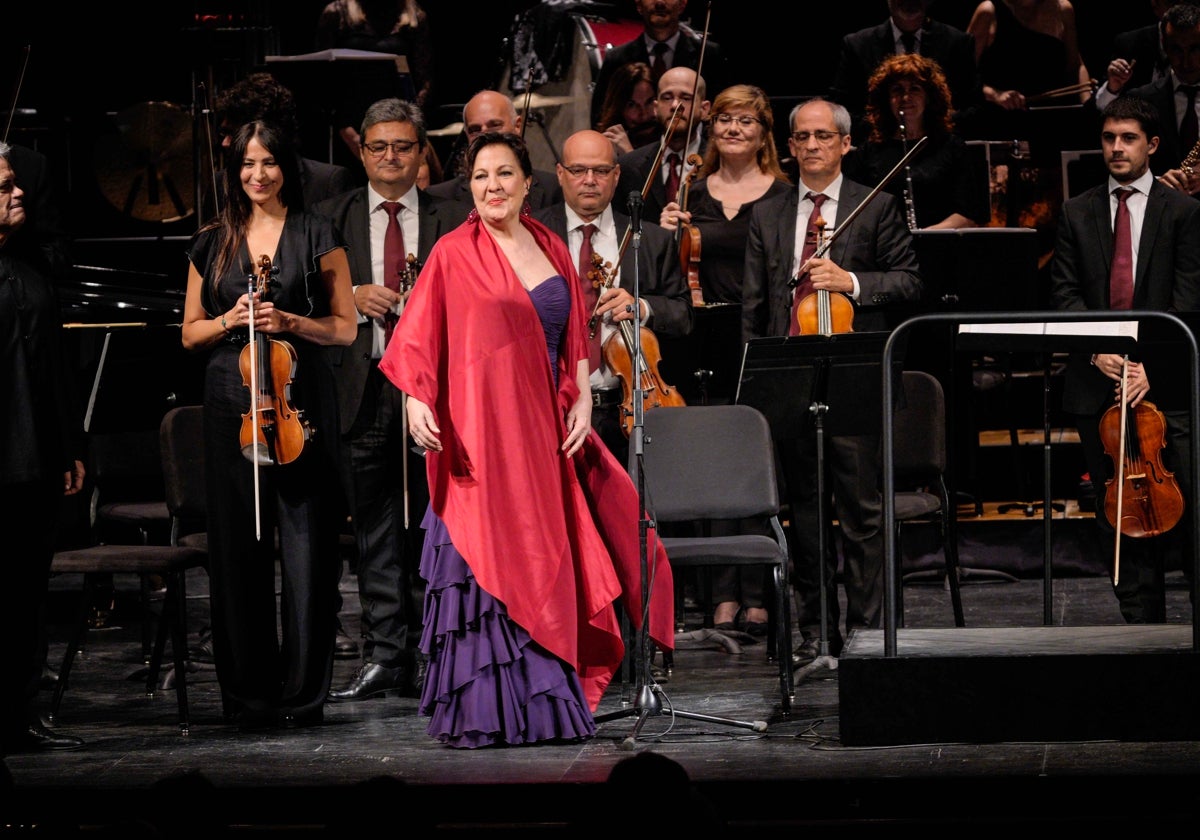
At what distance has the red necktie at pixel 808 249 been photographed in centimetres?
556

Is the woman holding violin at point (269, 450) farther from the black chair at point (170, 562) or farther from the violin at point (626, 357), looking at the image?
the violin at point (626, 357)

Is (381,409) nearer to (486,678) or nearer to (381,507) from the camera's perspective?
(381,507)

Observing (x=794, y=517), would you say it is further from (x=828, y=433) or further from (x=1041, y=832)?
(x=1041, y=832)

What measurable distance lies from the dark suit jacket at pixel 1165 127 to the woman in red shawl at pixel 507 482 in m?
3.26

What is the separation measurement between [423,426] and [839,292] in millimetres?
1628

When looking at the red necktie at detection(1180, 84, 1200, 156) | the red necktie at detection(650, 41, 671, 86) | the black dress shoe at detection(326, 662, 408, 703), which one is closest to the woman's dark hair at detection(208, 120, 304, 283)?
the black dress shoe at detection(326, 662, 408, 703)

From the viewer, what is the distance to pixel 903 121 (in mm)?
6855

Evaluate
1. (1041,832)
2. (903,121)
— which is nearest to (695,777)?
(1041,832)

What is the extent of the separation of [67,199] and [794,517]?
15.6 ft

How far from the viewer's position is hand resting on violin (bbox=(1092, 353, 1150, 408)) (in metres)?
5.41

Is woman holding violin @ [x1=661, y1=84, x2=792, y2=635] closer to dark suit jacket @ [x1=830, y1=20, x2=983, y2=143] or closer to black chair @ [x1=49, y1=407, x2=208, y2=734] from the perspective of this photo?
dark suit jacket @ [x1=830, y1=20, x2=983, y2=143]

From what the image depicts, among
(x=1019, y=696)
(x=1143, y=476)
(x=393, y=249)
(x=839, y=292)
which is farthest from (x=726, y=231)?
(x=1019, y=696)

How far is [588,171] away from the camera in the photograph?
18.3ft

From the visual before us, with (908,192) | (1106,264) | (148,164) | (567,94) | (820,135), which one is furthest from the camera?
(148,164)
